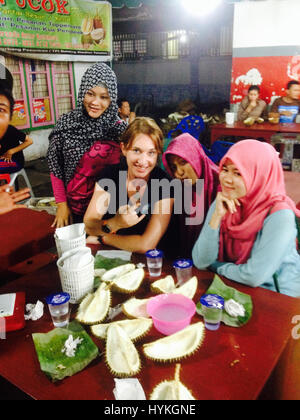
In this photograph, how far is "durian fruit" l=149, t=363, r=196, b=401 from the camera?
108 cm

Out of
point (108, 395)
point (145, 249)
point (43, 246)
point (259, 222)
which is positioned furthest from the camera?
point (43, 246)

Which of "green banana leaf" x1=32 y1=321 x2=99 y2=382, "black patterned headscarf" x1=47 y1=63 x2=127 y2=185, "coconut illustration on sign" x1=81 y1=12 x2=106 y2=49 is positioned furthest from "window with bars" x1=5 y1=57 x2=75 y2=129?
"green banana leaf" x1=32 y1=321 x2=99 y2=382

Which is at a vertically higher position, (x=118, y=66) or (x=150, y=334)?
(x=118, y=66)

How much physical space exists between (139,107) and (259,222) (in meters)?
10.5

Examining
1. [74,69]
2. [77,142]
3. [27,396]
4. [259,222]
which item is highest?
[74,69]

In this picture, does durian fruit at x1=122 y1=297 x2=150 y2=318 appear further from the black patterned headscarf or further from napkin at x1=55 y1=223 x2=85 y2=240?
the black patterned headscarf

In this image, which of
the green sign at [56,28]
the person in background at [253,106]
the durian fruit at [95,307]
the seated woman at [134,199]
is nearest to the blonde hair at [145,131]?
the seated woman at [134,199]

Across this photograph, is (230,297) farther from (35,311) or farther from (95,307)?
(35,311)

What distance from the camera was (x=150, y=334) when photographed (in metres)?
1.39

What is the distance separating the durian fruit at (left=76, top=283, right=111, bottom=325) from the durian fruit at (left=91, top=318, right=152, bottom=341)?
5 cm

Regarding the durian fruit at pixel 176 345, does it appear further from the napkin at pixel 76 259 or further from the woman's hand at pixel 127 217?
the woman's hand at pixel 127 217

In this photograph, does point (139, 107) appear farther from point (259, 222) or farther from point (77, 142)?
point (259, 222)

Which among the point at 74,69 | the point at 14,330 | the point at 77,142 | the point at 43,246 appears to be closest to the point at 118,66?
the point at 74,69

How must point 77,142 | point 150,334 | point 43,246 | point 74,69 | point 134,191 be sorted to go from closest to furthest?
point 150,334, point 43,246, point 134,191, point 77,142, point 74,69
